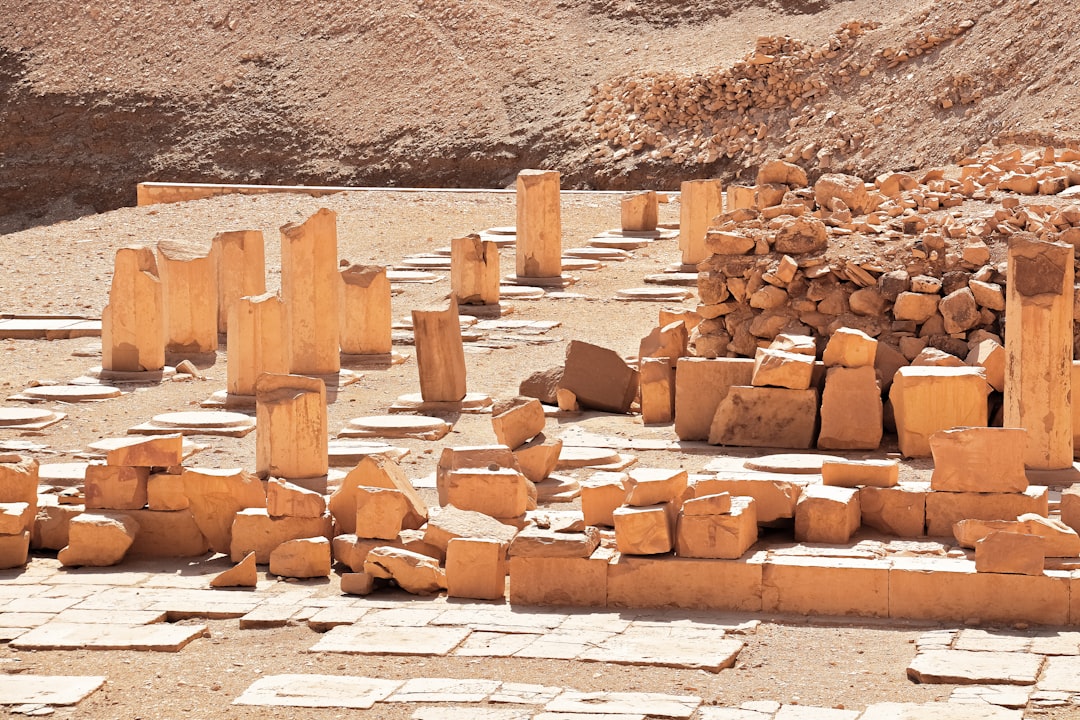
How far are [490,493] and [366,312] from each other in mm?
7015

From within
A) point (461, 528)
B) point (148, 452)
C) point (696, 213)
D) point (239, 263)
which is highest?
point (696, 213)

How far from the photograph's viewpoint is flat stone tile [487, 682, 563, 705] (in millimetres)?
6988

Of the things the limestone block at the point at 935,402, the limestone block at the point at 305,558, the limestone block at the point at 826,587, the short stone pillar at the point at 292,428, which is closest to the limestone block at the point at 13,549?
the limestone block at the point at 305,558

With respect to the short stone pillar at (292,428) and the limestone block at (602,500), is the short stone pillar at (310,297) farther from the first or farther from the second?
the limestone block at (602,500)

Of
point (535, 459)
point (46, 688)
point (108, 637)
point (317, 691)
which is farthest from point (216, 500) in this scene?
point (317, 691)

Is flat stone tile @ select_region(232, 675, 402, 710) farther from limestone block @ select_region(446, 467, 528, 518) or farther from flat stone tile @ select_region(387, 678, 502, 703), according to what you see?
limestone block @ select_region(446, 467, 528, 518)

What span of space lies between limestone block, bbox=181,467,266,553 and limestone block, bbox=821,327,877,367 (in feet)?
15.1

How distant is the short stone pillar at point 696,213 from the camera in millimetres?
22141

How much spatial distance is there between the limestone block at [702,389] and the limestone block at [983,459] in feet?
11.8

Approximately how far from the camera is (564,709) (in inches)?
269

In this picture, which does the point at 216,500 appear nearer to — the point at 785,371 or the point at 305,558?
the point at 305,558

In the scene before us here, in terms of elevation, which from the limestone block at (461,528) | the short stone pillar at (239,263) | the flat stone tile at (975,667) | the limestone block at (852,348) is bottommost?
the flat stone tile at (975,667)

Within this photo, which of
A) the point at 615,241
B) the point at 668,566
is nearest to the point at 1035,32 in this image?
the point at 615,241

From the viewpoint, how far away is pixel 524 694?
7074 mm
